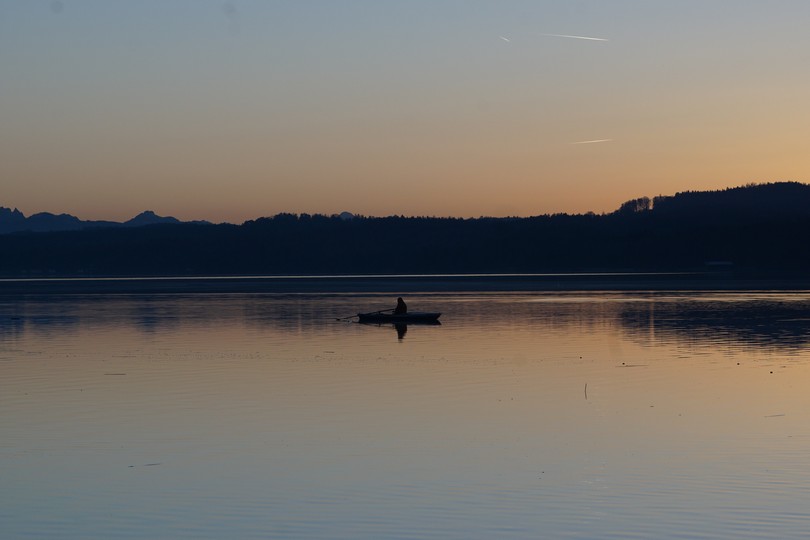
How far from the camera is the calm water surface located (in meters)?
16.3

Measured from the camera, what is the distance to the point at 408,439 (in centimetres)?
2289

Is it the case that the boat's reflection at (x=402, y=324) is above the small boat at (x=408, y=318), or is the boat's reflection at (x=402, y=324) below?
below

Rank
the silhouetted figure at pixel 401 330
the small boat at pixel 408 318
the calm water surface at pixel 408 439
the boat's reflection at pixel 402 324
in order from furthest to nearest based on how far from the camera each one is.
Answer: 1. the small boat at pixel 408 318
2. the boat's reflection at pixel 402 324
3. the silhouetted figure at pixel 401 330
4. the calm water surface at pixel 408 439

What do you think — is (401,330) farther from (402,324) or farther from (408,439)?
(408,439)

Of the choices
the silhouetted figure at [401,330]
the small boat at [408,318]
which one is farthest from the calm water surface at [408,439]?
the small boat at [408,318]

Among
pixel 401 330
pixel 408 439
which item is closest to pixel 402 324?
pixel 401 330

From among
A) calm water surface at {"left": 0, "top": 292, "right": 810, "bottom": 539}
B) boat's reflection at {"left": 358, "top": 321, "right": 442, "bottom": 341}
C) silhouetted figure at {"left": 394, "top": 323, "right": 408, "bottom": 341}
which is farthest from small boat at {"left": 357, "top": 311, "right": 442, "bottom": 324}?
calm water surface at {"left": 0, "top": 292, "right": 810, "bottom": 539}

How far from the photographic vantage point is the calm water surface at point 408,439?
643 inches

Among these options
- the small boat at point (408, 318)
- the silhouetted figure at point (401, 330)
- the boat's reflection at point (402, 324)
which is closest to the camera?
the silhouetted figure at point (401, 330)

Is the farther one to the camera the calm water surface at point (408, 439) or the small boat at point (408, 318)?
the small boat at point (408, 318)

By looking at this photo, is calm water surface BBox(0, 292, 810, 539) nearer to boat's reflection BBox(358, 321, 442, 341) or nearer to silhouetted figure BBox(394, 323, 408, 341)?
silhouetted figure BBox(394, 323, 408, 341)

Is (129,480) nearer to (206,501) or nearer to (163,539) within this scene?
(206,501)

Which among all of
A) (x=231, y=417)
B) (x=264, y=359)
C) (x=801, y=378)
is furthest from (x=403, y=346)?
(x=231, y=417)

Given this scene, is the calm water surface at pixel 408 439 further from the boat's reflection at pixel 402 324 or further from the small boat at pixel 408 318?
the small boat at pixel 408 318
